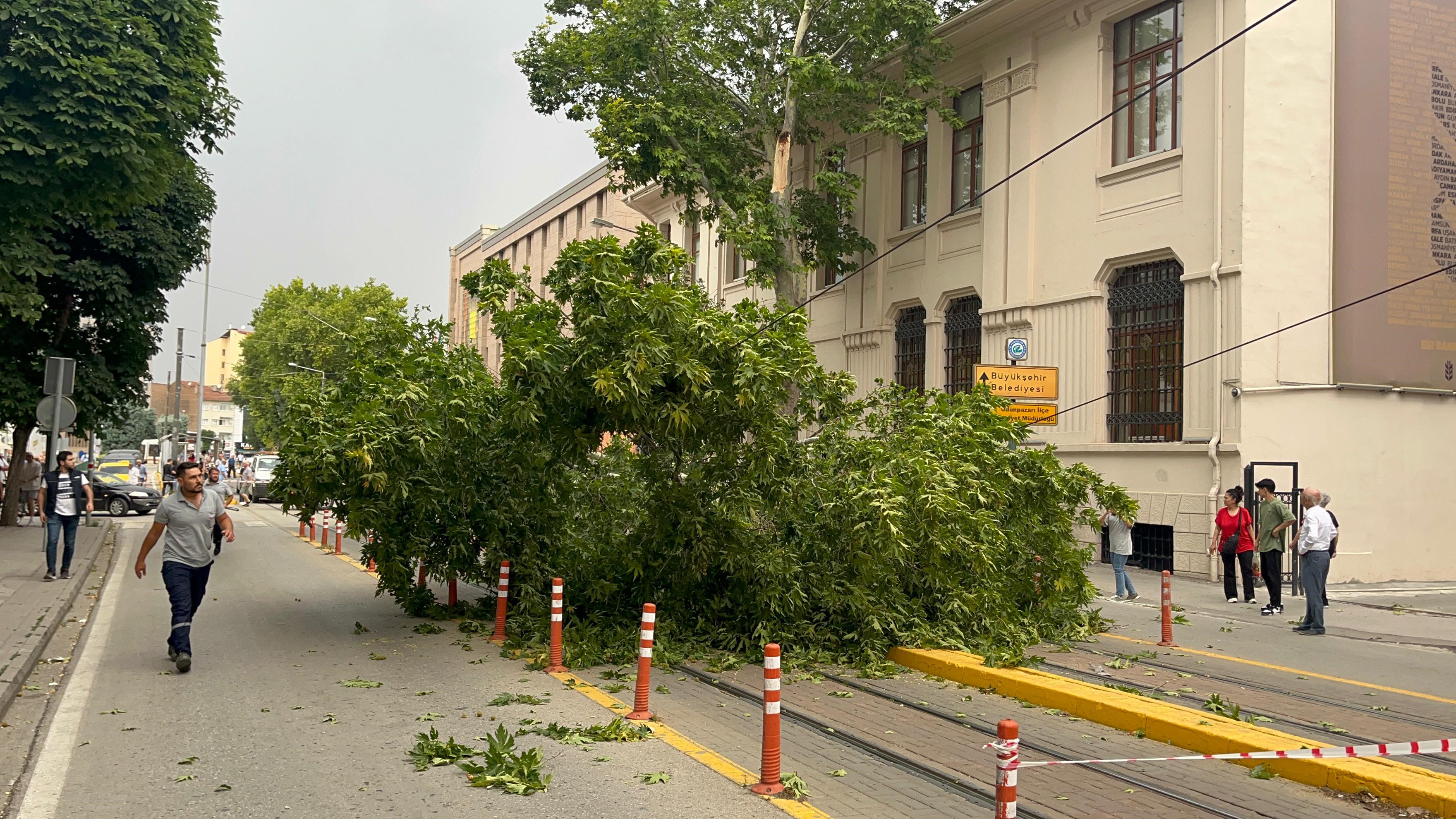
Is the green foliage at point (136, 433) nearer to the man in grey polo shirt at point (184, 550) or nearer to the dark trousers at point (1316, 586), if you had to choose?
the man in grey polo shirt at point (184, 550)

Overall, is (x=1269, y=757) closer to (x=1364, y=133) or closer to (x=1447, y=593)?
(x=1447, y=593)

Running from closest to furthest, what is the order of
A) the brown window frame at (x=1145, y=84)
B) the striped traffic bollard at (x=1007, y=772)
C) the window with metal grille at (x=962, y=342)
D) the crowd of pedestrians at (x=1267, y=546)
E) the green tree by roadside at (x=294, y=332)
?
the striped traffic bollard at (x=1007, y=772) → the crowd of pedestrians at (x=1267, y=546) → the brown window frame at (x=1145, y=84) → the window with metal grille at (x=962, y=342) → the green tree by roadside at (x=294, y=332)

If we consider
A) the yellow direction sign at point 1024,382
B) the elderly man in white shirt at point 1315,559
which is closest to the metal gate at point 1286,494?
the elderly man in white shirt at point 1315,559

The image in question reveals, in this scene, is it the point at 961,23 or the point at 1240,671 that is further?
the point at 961,23

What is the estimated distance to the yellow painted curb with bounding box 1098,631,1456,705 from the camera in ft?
30.2

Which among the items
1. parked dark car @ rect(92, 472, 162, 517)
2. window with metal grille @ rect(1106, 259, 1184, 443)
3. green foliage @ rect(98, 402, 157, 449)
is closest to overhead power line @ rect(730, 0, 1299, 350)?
window with metal grille @ rect(1106, 259, 1184, 443)

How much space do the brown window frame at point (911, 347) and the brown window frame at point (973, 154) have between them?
2774mm

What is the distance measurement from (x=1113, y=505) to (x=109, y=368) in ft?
76.9

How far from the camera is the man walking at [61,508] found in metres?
15.7

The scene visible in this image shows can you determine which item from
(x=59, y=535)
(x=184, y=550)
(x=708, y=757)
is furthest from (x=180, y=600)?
(x=59, y=535)

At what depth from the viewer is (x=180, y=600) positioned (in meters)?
9.44

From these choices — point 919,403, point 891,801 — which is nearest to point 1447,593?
Answer: point 919,403

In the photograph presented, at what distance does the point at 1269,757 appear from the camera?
577 centimetres

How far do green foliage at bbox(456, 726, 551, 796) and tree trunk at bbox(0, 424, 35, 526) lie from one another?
2338 cm
